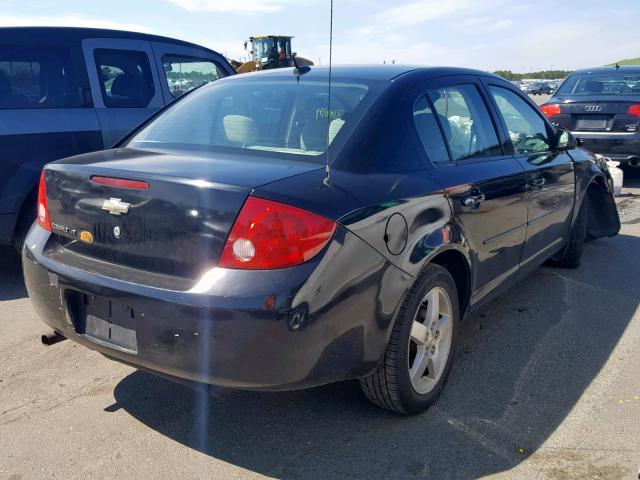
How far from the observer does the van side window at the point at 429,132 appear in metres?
3.11

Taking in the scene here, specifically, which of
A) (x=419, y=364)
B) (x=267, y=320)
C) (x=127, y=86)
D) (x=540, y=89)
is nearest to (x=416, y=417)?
(x=419, y=364)

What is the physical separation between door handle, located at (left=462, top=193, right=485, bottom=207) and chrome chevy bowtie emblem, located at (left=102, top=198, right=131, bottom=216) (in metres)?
1.62

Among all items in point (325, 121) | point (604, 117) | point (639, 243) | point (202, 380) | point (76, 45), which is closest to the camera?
point (202, 380)

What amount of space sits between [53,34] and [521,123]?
366cm

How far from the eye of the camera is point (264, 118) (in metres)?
3.13

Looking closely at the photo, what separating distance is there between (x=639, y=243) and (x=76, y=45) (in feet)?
17.8

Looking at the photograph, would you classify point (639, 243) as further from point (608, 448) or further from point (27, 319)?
point (27, 319)

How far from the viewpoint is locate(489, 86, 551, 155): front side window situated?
401 cm

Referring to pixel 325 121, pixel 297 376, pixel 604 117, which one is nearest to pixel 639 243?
pixel 604 117

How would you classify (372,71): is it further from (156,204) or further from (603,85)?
(603,85)

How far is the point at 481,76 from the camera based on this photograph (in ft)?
12.9

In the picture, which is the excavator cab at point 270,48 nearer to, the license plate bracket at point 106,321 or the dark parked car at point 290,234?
the dark parked car at point 290,234

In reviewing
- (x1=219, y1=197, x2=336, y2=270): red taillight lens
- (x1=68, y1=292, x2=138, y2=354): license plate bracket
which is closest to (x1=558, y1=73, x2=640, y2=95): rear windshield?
(x1=219, y1=197, x2=336, y2=270): red taillight lens

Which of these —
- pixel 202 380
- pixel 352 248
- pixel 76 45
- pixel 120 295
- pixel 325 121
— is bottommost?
pixel 202 380
